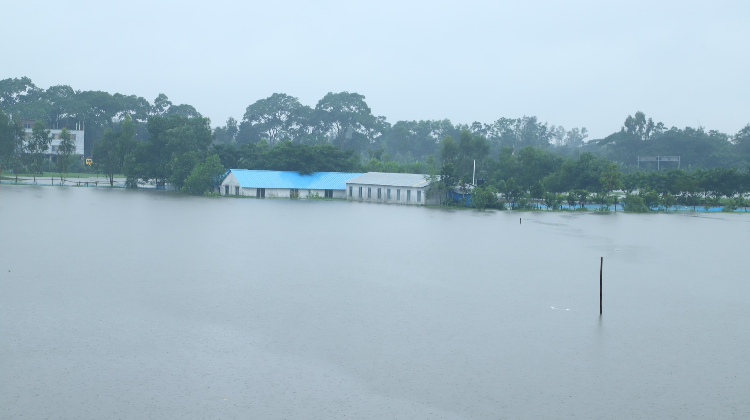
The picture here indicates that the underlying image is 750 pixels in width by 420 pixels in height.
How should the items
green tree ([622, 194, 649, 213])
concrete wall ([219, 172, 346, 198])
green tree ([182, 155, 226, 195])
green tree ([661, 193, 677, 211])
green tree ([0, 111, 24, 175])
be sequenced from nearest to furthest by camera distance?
green tree ([622, 194, 649, 213])
green tree ([661, 193, 677, 211])
concrete wall ([219, 172, 346, 198])
green tree ([182, 155, 226, 195])
green tree ([0, 111, 24, 175])

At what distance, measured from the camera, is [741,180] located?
62812 millimetres

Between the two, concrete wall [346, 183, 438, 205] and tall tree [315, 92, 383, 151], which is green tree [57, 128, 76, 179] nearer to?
concrete wall [346, 183, 438, 205]

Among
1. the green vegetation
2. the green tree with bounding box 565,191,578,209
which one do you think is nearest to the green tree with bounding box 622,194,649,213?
the green vegetation

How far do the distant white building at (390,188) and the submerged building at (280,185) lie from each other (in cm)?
252

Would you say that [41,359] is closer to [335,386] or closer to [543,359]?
[335,386]

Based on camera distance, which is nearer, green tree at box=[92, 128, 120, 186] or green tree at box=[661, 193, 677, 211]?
green tree at box=[661, 193, 677, 211]

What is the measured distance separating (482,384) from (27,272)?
16511mm

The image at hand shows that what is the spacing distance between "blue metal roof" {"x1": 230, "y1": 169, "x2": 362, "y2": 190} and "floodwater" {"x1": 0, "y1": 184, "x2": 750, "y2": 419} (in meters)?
36.5

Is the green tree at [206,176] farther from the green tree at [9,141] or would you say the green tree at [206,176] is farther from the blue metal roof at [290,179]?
the green tree at [9,141]

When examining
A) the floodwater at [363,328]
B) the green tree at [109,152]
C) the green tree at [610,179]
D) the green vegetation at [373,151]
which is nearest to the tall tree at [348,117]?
the green vegetation at [373,151]

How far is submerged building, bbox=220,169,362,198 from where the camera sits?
225ft

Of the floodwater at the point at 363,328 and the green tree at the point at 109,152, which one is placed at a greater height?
the green tree at the point at 109,152

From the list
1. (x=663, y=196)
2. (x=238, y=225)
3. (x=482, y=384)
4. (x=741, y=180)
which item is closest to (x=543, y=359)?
(x=482, y=384)

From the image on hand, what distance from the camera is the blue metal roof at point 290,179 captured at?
226ft
